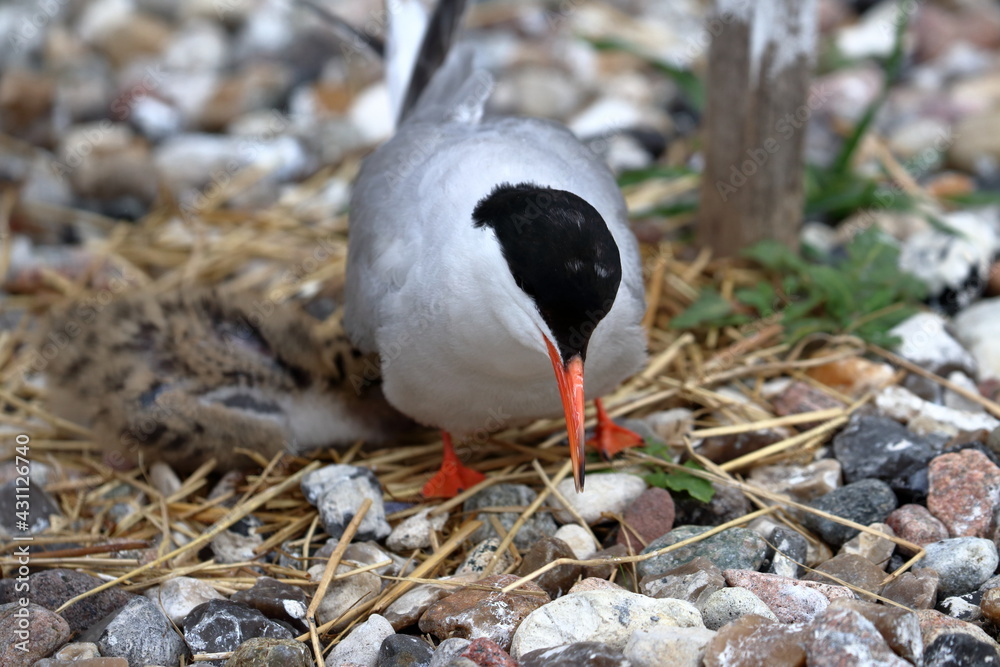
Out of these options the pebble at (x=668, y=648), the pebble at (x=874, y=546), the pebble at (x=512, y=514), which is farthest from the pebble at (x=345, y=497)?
the pebble at (x=874, y=546)

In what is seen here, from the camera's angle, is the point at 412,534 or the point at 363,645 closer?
the point at 363,645

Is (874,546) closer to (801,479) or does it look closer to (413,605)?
(801,479)

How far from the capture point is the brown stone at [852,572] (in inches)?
92.2

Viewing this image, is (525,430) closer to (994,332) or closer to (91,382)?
(91,382)

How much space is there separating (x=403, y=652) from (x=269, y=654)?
0.95ft

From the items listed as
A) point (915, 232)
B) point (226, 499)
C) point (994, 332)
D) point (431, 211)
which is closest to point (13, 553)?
point (226, 499)

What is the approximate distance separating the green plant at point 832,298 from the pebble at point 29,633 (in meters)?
2.17

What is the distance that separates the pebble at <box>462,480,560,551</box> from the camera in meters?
2.74

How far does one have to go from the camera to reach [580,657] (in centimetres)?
198

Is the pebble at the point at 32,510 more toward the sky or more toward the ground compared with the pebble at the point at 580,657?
more toward the ground

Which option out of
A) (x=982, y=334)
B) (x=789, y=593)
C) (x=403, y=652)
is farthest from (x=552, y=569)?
(x=982, y=334)

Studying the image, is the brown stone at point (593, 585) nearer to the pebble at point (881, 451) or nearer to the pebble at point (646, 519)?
the pebble at point (646, 519)

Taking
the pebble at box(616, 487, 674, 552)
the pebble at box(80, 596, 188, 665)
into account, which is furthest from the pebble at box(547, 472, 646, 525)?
the pebble at box(80, 596, 188, 665)

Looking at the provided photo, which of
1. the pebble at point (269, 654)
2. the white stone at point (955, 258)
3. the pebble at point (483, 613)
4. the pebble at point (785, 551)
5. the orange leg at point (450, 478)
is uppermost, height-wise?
the white stone at point (955, 258)
